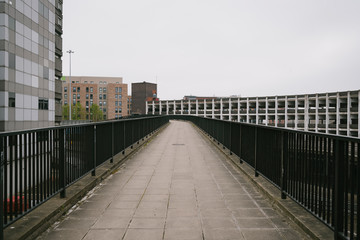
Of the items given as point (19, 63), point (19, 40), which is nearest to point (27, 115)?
point (19, 63)

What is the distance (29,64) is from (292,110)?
285 feet

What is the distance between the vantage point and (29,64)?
42.0m

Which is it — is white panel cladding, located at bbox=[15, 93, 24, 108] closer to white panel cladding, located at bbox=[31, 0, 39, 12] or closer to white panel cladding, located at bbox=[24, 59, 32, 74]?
white panel cladding, located at bbox=[24, 59, 32, 74]

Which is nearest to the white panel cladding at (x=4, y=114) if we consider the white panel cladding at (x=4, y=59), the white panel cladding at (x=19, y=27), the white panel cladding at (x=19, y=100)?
the white panel cladding at (x=19, y=100)

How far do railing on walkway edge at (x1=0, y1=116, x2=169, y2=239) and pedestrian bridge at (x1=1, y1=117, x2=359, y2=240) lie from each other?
17 millimetres

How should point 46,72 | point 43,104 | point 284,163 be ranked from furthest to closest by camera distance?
point 46,72 → point 43,104 → point 284,163

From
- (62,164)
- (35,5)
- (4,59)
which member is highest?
(35,5)

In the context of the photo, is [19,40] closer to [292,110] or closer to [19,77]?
[19,77]

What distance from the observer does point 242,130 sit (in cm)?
837

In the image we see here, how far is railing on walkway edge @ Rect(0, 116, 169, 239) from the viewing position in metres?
3.31

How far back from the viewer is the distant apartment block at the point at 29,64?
3672cm

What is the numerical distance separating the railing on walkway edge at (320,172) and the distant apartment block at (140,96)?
134m

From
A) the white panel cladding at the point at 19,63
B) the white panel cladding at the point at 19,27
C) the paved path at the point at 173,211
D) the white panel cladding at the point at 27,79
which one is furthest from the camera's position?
the white panel cladding at the point at 27,79

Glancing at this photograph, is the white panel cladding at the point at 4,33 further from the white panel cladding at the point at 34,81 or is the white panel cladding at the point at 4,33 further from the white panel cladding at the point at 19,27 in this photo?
the white panel cladding at the point at 34,81
